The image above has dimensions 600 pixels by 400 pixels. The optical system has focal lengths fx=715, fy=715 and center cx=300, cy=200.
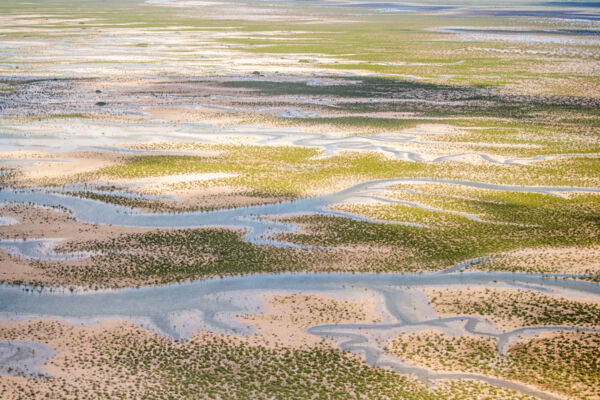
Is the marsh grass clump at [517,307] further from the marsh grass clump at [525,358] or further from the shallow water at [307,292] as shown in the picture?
the marsh grass clump at [525,358]

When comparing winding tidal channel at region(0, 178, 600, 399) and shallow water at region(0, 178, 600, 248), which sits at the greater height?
shallow water at region(0, 178, 600, 248)

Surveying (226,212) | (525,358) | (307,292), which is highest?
(226,212)

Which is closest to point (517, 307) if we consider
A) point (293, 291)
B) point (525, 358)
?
point (525, 358)

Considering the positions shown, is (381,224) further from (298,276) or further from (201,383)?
(201,383)

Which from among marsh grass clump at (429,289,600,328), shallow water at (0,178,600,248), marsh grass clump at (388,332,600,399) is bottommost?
marsh grass clump at (388,332,600,399)

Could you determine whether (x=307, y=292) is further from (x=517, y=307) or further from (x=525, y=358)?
(x=525, y=358)

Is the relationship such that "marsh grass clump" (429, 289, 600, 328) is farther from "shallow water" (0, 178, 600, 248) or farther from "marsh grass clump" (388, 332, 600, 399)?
"shallow water" (0, 178, 600, 248)

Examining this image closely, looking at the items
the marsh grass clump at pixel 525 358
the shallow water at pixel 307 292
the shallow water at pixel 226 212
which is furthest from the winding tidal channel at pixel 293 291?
the shallow water at pixel 226 212

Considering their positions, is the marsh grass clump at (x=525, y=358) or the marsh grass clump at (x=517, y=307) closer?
the marsh grass clump at (x=525, y=358)

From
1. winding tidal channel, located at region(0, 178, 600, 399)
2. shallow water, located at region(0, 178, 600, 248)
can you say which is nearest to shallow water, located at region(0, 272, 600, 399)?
winding tidal channel, located at region(0, 178, 600, 399)

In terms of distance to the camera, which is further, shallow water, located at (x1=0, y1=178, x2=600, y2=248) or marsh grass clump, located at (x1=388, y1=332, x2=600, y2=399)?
shallow water, located at (x1=0, y1=178, x2=600, y2=248)

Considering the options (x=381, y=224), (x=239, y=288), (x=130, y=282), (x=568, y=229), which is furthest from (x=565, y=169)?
(x=130, y=282)
